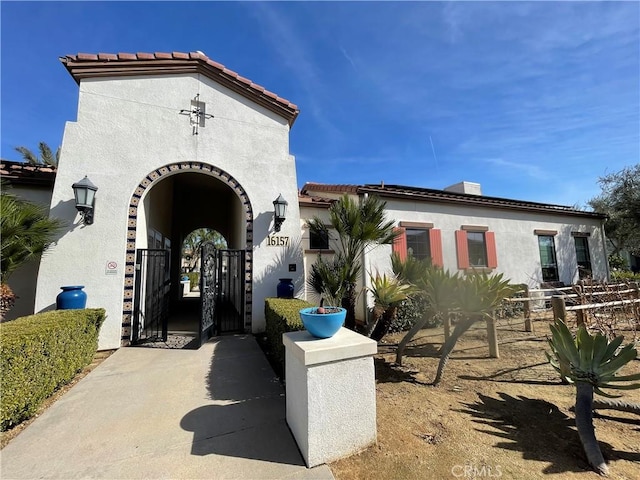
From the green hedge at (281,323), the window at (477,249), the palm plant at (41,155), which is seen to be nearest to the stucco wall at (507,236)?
the window at (477,249)

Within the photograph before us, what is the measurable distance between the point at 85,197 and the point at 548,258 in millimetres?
16080

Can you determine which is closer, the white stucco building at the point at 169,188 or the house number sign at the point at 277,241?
the white stucco building at the point at 169,188

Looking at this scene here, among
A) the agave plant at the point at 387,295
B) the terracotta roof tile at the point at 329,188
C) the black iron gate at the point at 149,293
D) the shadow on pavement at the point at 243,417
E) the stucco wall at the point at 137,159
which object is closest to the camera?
the shadow on pavement at the point at 243,417

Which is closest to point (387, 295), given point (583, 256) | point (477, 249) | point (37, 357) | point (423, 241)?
point (423, 241)

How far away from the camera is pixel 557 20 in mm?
5625

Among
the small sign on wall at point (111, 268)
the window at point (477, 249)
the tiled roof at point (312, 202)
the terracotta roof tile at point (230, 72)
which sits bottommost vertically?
the small sign on wall at point (111, 268)

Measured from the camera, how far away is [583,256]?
12305mm

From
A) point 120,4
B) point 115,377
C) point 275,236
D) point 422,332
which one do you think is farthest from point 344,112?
point 115,377

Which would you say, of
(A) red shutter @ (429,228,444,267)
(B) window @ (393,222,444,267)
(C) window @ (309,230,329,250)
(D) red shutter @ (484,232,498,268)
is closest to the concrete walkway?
(C) window @ (309,230,329,250)

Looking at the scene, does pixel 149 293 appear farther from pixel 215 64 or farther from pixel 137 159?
pixel 215 64

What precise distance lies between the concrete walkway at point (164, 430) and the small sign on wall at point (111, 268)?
6.89 ft

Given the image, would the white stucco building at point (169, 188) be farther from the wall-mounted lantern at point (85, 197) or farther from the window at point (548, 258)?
the window at point (548, 258)

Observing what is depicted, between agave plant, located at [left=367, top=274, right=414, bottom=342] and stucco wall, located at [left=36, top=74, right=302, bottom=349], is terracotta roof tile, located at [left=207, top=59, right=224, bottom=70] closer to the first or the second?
stucco wall, located at [left=36, top=74, right=302, bottom=349]

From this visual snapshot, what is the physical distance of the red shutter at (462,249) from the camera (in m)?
9.90
